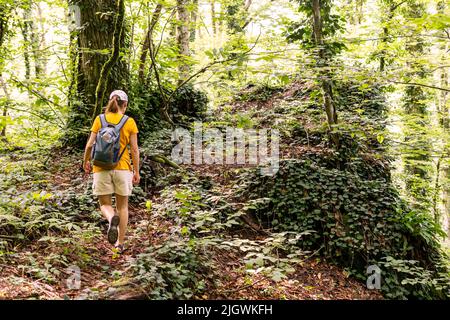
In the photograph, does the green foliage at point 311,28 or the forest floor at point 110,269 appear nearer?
the forest floor at point 110,269

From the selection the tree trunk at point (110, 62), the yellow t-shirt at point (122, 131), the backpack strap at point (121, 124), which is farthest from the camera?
the tree trunk at point (110, 62)

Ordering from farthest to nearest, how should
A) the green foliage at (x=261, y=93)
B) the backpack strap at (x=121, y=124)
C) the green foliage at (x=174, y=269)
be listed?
the green foliage at (x=261, y=93) → the backpack strap at (x=121, y=124) → the green foliage at (x=174, y=269)

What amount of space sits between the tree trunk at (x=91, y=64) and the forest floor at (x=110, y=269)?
1204mm

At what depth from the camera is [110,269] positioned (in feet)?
14.3

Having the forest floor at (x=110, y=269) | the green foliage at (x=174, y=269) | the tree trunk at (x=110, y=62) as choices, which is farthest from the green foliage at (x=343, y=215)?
the tree trunk at (x=110, y=62)

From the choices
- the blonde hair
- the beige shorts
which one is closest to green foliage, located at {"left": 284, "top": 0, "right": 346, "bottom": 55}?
the blonde hair

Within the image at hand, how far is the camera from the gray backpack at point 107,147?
4.44m

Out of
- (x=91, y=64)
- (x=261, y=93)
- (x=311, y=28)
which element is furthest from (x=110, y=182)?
(x=261, y=93)

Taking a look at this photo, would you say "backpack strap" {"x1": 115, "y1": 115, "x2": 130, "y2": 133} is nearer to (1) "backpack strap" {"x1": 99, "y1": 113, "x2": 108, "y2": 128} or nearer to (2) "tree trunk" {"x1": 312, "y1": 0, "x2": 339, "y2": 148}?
(1) "backpack strap" {"x1": 99, "y1": 113, "x2": 108, "y2": 128}

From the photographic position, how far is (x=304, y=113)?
9844 millimetres

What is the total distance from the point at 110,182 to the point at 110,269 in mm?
1126

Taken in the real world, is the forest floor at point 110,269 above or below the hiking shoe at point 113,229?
below

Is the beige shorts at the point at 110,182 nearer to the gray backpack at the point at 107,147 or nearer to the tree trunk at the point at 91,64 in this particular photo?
the gray backpack at the point at 107,147

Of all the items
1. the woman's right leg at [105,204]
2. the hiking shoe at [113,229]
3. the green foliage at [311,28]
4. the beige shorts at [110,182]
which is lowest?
the hiking shoe at [113,229]
